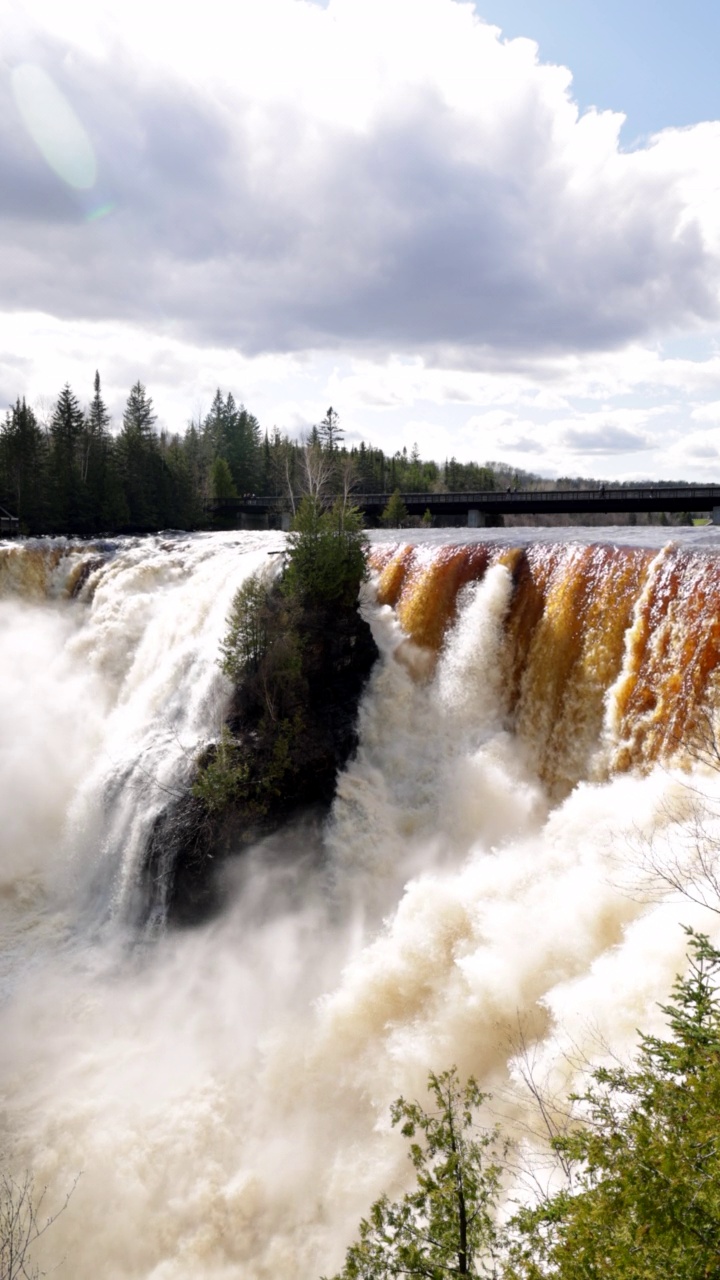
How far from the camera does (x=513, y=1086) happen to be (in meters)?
11.9

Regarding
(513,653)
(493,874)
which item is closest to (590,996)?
(493,874)

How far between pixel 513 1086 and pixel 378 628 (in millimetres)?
14598

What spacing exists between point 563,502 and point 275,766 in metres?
27.5

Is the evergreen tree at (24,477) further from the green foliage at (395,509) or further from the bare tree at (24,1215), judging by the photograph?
the bare tree at (24,1215)

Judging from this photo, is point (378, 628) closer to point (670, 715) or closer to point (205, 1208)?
point (670, 715)

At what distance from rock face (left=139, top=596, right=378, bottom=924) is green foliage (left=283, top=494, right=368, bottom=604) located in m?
0.50

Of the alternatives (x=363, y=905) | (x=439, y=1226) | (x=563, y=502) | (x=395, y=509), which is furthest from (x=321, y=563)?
(x=395, y=509)

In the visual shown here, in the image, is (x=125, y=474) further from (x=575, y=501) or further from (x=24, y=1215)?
(x=24, y=1215)

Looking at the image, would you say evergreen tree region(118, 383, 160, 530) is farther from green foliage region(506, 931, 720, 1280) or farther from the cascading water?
green foliage region(506, 931, 720, 1280)

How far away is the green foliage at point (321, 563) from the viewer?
2281cm

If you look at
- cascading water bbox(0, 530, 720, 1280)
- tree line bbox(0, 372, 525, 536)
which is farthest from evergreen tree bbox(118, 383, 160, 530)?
cascading water bbox(0, 530, 720, 1280)

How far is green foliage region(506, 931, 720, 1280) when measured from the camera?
545cm

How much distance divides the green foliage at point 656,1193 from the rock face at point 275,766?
45.3 ft

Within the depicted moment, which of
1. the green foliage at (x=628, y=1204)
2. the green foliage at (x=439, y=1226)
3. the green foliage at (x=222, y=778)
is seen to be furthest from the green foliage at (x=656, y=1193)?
the green foliage at (x=222, y=778)
